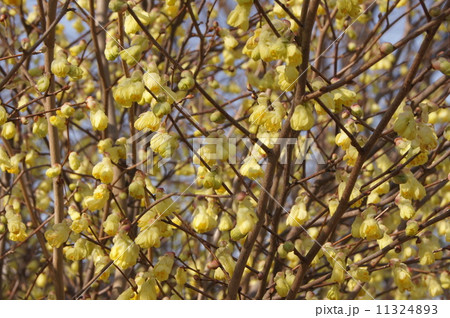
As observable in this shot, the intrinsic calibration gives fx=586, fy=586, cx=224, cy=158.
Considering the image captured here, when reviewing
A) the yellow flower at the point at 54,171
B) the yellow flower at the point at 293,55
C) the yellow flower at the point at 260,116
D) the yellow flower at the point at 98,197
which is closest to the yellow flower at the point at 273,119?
the yellow flower at the point at 260,116

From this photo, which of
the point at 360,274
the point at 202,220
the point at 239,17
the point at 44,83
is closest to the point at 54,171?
the point at 44,83

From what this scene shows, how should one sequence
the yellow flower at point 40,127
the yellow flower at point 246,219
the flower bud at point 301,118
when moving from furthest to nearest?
the yellow flower at point 40,127 → the yellow flower at point 246,219 → the flower bud at point 301,118

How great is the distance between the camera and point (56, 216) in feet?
10.2

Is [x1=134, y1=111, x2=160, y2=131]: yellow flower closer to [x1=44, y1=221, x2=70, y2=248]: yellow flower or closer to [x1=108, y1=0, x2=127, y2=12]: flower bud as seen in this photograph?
[x1=108, y1=0, x2=127, y2=12]: flower bud

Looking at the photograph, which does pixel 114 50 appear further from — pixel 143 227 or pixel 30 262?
pixel 30 262

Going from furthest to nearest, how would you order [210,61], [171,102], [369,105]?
[369,105]
[210,61]
[171,102]

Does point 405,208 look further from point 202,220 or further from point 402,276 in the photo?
point 202,220

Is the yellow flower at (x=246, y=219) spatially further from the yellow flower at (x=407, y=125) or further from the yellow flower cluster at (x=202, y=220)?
the yellow flower at (x=407, y=125)

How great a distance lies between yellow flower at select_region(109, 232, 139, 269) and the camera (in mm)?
2453

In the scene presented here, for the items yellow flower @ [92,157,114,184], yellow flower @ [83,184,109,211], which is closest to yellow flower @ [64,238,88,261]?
yellow flower @ [83,184,109,211]

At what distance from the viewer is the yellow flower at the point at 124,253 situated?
2453 mm

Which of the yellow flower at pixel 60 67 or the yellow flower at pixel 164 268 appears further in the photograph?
the yellow flower at pixel 60 67

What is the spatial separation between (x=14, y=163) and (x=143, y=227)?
1124mm
